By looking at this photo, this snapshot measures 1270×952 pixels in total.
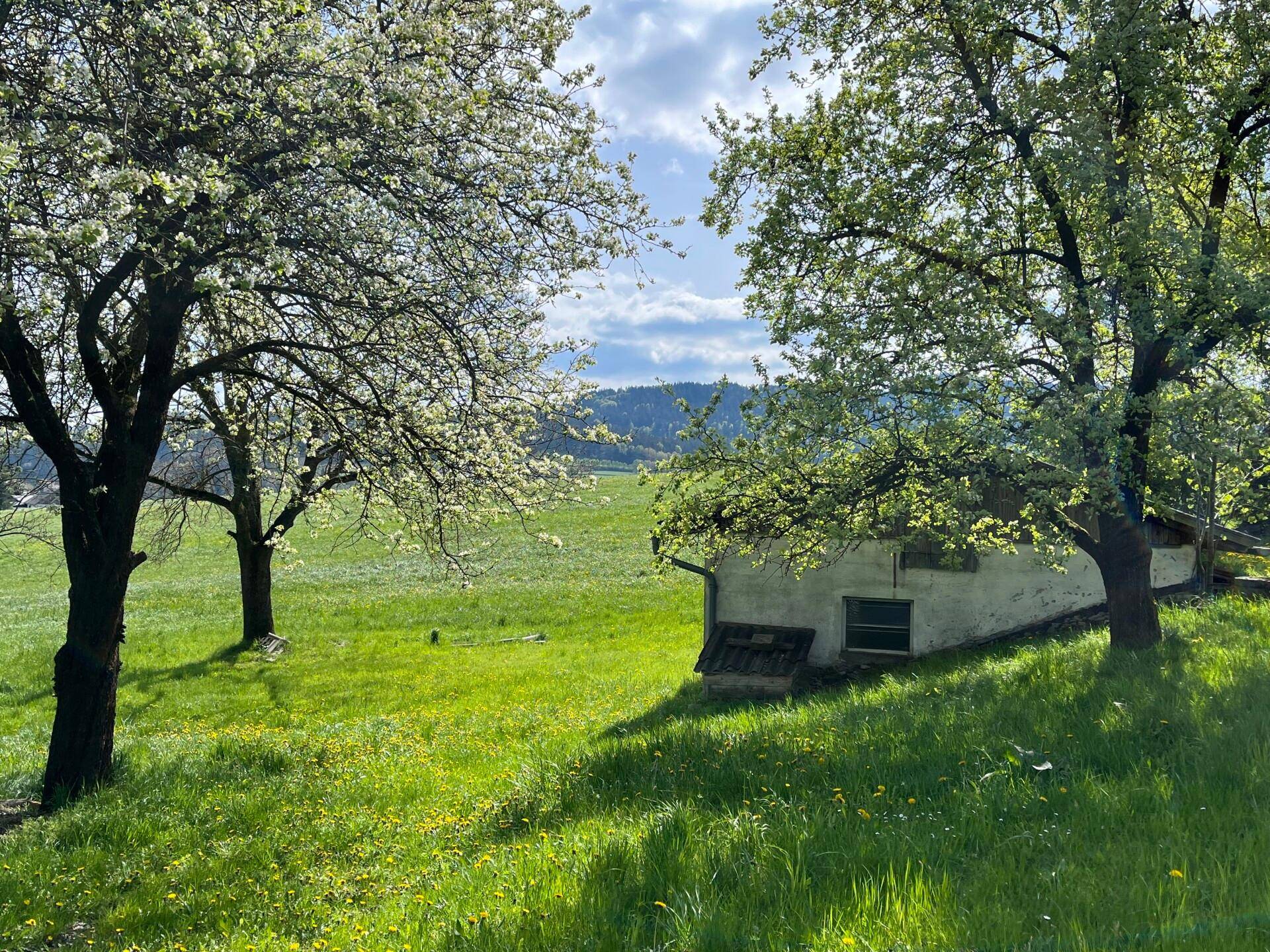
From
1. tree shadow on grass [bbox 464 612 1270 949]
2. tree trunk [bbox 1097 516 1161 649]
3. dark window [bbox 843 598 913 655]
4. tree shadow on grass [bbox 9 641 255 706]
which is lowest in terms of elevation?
tree shadow on grass [bbox 9 641 255 706]

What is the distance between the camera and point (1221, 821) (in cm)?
486

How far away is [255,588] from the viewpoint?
27.0 m

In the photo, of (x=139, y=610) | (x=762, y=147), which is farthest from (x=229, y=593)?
(x=762, y=147)

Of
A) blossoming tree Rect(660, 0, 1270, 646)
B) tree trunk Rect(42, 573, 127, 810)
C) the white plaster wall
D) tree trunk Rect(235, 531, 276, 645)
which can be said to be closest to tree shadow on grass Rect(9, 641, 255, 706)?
tree trunk Rect(235, 531, 276, 645)

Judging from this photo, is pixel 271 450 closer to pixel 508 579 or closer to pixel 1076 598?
pixel 1076 598

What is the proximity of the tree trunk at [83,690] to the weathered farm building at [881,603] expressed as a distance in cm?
1223

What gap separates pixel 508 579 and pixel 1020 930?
41264mm

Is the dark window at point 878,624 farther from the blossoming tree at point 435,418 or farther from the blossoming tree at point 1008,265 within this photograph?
the blossoming tree at point 435,418

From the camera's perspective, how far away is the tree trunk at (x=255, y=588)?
26.3 m

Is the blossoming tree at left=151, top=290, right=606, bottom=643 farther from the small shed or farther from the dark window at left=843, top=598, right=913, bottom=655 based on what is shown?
the dark window at left=843, top=598, right=913, bottom=655

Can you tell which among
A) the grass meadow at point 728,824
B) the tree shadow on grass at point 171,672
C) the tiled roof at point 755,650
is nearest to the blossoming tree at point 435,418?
the grass meadow at point 728,824

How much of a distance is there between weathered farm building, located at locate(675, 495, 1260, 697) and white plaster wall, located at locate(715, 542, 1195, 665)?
0.07ft

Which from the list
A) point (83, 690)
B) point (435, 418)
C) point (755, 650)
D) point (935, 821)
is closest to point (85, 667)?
point (83, 690)

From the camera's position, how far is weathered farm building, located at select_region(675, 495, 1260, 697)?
61.5ft
